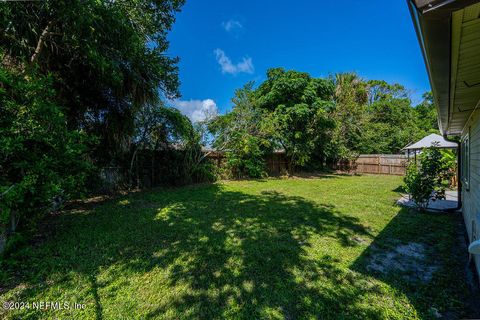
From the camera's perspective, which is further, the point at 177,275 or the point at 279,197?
the point at 279,197

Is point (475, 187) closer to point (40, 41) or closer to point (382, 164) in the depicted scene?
point (40, 41)

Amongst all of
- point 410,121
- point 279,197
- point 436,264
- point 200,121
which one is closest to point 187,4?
point 200,121

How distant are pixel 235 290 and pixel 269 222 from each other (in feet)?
7.70

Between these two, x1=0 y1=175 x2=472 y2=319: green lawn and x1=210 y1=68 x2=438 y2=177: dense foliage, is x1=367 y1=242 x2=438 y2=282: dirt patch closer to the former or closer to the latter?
x1=0 y1=175 x2=472 y2=319: green lawn

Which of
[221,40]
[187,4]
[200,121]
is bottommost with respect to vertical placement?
[200,121]

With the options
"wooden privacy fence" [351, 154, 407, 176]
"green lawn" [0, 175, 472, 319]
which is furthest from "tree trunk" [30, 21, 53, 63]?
"wooden privacy fence" [351, 154, 407, 176]

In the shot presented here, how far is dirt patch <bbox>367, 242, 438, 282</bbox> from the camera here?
265 cm

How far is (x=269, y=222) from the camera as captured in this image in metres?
4.57

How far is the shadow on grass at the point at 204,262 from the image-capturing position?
2.09m

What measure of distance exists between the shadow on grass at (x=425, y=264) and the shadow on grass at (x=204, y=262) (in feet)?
1.53

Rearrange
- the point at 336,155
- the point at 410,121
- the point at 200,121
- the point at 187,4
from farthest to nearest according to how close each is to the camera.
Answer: the point at 410,121 → the point at 336,155 → the point at 200,121 → the point at 187,4

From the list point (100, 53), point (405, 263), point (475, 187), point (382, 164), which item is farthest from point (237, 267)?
point (382, 164)

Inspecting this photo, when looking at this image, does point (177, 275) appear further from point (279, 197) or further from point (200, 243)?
point (279, 197)

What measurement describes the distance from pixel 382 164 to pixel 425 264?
1416cm
